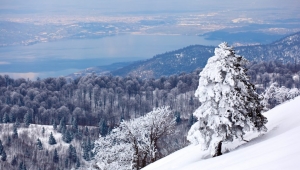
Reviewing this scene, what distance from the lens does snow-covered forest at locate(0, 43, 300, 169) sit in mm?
103062

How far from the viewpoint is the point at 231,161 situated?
1352cm

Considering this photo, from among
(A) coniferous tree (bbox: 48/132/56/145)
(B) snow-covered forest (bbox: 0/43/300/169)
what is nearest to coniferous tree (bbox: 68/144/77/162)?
(B) snow-covered forest (bbox: 0/43/300/169)

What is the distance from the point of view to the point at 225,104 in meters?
17.4

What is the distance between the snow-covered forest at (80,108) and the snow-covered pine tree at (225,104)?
74.6 meters

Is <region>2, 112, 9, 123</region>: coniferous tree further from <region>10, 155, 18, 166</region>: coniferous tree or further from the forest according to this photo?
<region>10, 155, 18, 166</region>: coniferous tree

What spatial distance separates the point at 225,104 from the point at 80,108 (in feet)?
413

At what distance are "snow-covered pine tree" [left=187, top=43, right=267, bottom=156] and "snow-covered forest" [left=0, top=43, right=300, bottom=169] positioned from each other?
7457cm

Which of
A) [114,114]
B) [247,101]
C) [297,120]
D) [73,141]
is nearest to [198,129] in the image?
[247,101]

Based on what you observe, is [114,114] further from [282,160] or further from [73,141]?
[282,160]

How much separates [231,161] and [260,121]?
525 centimetres

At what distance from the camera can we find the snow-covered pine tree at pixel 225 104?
17.4 metres

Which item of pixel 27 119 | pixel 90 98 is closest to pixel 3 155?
pixel 27 119

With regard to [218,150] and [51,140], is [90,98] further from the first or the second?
[218,150]

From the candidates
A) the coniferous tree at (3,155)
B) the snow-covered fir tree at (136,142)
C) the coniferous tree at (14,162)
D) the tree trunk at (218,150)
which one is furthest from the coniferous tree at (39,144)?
the tree trunk at (218,150)
